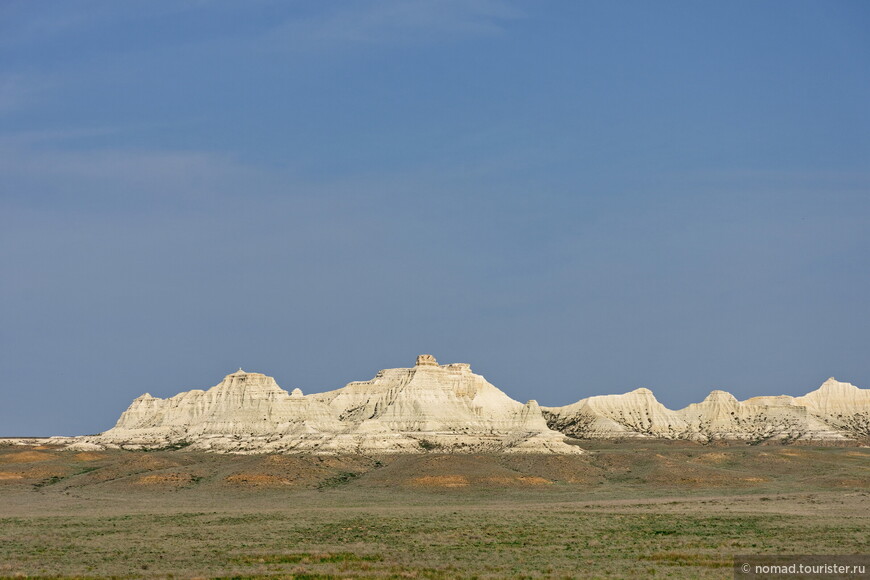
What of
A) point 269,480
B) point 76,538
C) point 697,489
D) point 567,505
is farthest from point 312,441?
point 76,538

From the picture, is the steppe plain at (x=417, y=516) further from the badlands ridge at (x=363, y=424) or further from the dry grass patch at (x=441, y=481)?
the badlands ridge at (x=363, y=424)

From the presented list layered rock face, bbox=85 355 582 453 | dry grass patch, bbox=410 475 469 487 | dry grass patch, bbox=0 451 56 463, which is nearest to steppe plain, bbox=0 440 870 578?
dry grass patch, bbox=410 475 469 487

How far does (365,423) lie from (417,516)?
93.0m

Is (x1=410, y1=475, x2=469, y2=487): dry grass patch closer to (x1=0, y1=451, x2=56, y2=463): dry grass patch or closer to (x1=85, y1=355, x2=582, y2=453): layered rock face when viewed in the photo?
(x1=85, y1=355, x2=582, y2=453): layered rock face

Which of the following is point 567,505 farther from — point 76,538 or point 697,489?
point 76,538

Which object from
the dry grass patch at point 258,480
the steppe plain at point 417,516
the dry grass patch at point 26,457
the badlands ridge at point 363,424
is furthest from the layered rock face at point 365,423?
the dry grass patch at point 258,480

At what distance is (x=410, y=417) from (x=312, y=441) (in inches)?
792

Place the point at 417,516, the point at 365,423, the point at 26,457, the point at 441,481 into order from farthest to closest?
the point at 365,423 → the point at 26,457 → the point at 441,481 → the point at 417,516

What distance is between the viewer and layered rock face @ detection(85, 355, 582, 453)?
510 ft

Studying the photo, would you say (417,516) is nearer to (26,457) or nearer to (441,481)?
(441,481)

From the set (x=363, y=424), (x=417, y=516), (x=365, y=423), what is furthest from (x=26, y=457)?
(x=417, y=516)

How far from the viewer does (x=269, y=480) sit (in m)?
109

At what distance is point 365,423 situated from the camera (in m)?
166

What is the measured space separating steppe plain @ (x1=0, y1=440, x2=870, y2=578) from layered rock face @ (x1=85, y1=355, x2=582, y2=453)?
15.0 m
